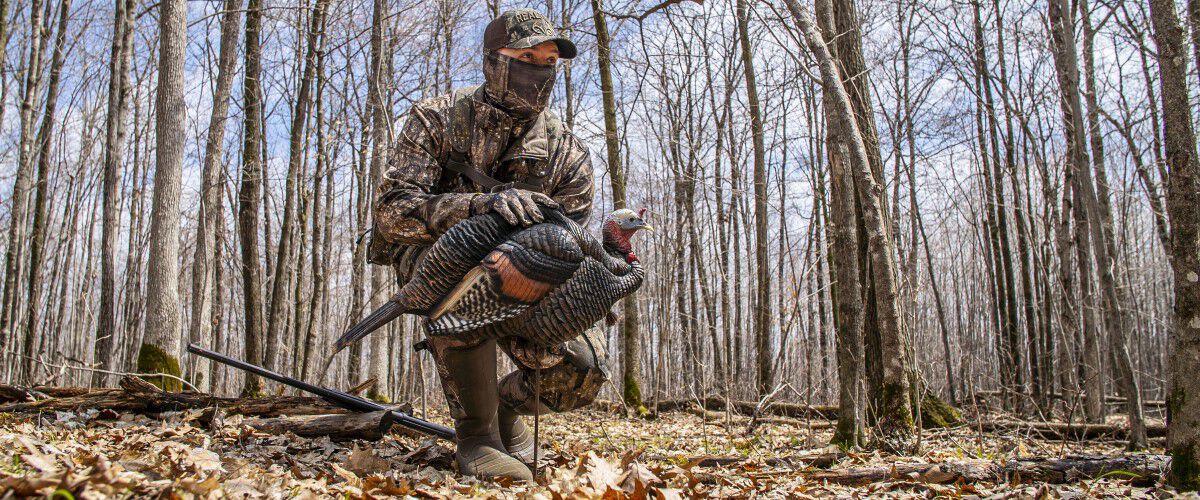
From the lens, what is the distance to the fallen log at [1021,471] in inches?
102

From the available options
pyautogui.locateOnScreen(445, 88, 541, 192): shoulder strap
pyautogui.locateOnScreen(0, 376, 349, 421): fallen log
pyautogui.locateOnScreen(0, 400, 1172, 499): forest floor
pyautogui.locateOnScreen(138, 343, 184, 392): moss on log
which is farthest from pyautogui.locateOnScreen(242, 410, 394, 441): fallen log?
pyautogui.locateOnScreen(138, 343, 184, 392): moss on log

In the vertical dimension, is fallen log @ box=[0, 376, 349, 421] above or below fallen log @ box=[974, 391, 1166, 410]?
above

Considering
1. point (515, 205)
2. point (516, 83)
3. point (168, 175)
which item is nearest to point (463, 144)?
point (516, 83)

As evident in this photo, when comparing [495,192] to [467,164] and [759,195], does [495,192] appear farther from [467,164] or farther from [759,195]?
[759,195]

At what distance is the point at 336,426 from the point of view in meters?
3.64

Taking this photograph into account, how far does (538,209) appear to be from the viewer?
253 centimetres

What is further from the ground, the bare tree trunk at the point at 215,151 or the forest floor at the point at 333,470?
the bare tree trunk at the point at 215,151

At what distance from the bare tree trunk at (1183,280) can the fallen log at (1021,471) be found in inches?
10.3

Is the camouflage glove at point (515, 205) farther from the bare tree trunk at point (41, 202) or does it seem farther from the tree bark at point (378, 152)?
the bare tree trunk at point (41, 202)

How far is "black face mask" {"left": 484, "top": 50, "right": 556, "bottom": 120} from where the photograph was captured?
2871 millimetres

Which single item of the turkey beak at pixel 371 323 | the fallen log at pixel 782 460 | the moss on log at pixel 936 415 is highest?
the turkey beak at pixel 371 323

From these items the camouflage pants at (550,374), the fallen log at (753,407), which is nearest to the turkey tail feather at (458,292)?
the camouflage pants at (550,374)

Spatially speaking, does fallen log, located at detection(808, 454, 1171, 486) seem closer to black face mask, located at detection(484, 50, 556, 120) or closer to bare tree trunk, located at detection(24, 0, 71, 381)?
black face mask, located at detection(484, 50, 556, 120)

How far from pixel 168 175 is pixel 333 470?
542 cm
